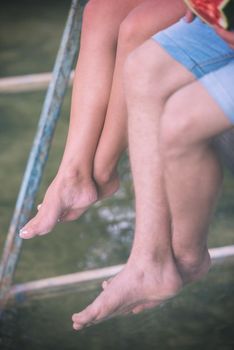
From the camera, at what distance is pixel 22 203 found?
1074mm

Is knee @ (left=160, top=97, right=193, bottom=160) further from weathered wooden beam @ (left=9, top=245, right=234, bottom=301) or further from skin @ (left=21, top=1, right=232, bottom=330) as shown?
weathered wooden beam @ (left=9, top=245, right=234, bottom=301)

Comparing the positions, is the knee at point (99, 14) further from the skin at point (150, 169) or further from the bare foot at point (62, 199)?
the bare foot at point (62, 199)

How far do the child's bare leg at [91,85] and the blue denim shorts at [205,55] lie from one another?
110 mm

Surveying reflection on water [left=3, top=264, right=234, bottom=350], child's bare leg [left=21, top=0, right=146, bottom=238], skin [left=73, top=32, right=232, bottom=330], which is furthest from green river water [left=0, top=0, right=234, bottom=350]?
child's bare leg [left=21, top=0, right=146, bottom=238]

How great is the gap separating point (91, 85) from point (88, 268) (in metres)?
0.35

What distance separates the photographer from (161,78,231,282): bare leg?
79cm

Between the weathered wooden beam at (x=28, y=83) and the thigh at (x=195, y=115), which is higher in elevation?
the thigh at (x=195, y=115)

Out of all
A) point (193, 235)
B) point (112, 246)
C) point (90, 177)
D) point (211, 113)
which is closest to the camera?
point (211, 113)

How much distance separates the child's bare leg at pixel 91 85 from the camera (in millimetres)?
950

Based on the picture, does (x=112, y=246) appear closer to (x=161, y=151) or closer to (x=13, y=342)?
(x=13, y=342)

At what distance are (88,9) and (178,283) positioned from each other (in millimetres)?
365

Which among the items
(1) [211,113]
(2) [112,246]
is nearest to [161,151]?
(1) [211,113]

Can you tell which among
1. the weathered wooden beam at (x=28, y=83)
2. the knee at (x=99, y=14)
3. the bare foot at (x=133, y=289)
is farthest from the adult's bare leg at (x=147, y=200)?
the weathered wooden beam at (x=28, y=83)

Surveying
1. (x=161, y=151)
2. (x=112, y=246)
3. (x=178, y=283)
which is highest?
(x=161, y=151)
